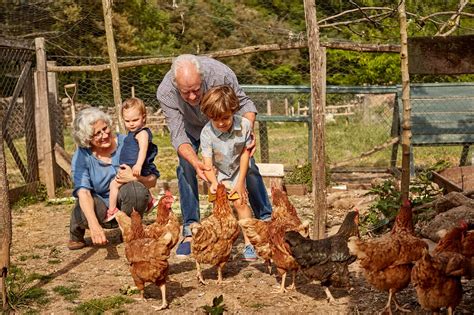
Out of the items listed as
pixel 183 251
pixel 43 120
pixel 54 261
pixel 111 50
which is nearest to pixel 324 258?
pixel 183 251

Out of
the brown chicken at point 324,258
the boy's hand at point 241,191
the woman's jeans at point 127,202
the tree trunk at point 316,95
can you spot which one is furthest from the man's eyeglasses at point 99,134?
the brown chicken at point 324,258

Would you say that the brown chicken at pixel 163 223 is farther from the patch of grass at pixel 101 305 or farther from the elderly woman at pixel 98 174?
the elderly woman at pixel 98 174

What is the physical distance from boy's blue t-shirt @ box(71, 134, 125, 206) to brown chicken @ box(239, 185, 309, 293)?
167 cm

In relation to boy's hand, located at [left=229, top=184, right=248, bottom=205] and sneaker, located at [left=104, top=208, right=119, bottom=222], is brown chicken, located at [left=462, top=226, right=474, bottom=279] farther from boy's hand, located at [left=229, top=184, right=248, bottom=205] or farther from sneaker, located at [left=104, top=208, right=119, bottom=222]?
sneaker, located at [left=104, top=208, right=119, bottom=222]

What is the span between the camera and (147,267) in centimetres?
428

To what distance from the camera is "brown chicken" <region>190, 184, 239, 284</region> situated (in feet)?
15.3

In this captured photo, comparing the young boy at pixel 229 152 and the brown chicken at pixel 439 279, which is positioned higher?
the young boy at pixel 229 152

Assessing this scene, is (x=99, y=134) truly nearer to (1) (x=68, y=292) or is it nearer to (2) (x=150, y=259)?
(1) (x=68, y=292)

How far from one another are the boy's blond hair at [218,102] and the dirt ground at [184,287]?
129 centimetres

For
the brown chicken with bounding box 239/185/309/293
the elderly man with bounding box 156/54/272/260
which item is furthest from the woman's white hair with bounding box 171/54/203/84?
the brown chicken with bounding box 239/185/309/293

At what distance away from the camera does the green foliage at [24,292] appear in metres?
4.42

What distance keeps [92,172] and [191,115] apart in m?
1.06

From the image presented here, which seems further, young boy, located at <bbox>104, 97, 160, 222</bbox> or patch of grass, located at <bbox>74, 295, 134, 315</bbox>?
young boy, located at <bbox>104, 97, 160, 222</bbox>

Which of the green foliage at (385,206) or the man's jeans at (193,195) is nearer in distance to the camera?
the man's jeans at (193,195)
